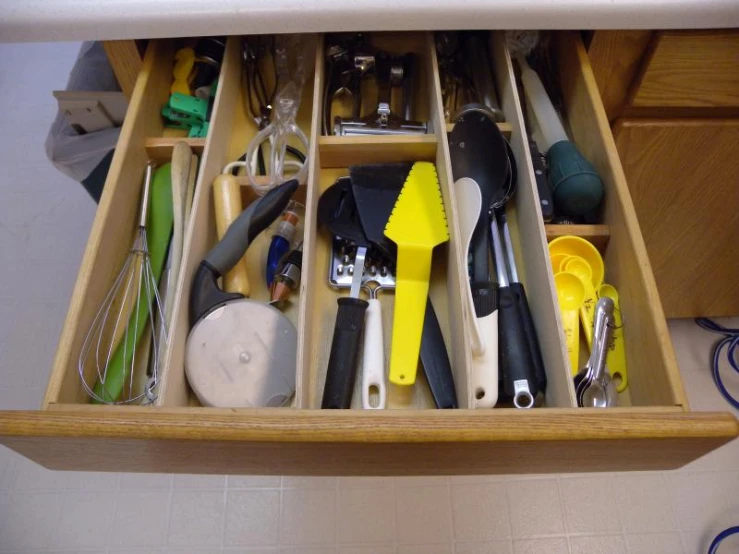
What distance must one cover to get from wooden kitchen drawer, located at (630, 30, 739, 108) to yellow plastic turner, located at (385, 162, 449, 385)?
0.27 m

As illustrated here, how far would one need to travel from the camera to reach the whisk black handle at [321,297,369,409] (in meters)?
0.57

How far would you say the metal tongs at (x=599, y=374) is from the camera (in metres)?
0.56

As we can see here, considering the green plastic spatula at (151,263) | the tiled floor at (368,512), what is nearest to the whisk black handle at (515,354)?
the green plastic spatula at (151,263)

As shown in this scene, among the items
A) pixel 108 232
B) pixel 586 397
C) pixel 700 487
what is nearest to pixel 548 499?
pixel 700 487

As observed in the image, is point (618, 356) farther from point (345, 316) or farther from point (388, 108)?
point (388, 108)

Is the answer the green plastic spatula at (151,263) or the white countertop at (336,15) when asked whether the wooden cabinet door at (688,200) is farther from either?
the green plastic spatula at (151,263)

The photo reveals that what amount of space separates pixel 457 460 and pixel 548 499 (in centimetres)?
66

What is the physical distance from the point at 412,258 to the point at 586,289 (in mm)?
182

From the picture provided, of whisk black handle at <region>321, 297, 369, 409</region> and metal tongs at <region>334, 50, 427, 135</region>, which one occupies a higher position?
metal tongs at <region>334, 50, 427, 135</region>

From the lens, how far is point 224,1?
0.59 meters

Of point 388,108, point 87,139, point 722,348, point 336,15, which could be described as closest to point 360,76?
point 388,108

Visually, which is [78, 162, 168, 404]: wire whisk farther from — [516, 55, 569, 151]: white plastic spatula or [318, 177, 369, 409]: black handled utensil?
[516, 55, 569, 151]: white plastic spatula

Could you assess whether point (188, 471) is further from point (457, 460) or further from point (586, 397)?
point (586, 397)

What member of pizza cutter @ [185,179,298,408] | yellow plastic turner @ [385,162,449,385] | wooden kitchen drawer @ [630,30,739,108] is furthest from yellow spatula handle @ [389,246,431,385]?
wooden kitchen drawer @ [630,30,739,108]
